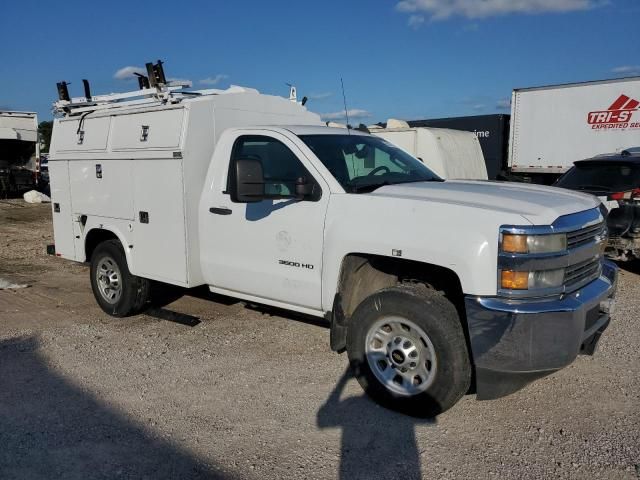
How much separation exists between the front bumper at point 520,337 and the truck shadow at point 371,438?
587 mm

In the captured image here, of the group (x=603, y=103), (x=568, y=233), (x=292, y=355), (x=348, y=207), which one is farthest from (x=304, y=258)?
(x=603, y=103)

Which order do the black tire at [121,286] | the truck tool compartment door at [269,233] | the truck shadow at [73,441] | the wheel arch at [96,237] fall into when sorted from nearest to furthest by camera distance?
the truck shadow at [73,441]
the truck tool compartment door at [269,233]
the black tire at [121,286]
the wheel arch at [96,237]

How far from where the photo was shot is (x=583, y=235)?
152 inches

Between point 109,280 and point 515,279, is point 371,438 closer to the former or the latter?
point 515,279

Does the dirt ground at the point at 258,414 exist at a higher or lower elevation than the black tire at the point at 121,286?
lower

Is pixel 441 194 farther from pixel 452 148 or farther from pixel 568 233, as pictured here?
pixel 452 148

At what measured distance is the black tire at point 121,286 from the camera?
615 centimetres

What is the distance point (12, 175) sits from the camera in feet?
69.9

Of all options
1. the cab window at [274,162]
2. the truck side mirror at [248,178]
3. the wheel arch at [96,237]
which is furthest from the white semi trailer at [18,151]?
the truck side mirror at [248,178]

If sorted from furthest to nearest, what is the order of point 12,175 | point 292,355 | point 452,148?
point 12,175
point 452,148
point 292,355

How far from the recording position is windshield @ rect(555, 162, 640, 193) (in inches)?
297

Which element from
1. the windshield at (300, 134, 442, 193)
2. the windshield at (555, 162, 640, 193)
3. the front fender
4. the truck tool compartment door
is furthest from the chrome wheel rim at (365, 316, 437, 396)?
the windshield at (555, 162, 640, 193)

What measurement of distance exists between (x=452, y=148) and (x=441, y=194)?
26.6ft

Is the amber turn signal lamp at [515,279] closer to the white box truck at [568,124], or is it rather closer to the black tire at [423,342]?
the black tire at [423,342]
